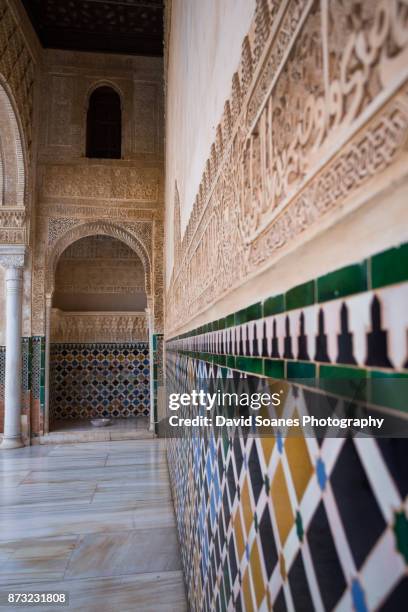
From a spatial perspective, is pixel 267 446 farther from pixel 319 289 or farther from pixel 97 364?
pixel 97 364

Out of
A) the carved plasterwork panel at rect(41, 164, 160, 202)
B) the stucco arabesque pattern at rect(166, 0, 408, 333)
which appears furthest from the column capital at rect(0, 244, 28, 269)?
the stucco arabesque pattern at rect(166, 0, 408, 333)

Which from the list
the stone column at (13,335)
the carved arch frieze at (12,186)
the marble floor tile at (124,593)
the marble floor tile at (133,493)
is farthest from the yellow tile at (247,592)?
the carved arch frieze at (12,186)

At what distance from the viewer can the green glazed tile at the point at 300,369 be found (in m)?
0.21

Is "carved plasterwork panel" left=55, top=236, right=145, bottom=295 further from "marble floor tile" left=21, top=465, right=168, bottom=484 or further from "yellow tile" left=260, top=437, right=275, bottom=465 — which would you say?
"yellow tile" left=260, top=437, right=275, bottom=465

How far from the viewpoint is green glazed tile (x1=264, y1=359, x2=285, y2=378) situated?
263 mm

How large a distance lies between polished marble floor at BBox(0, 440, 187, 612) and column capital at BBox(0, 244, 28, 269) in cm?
143

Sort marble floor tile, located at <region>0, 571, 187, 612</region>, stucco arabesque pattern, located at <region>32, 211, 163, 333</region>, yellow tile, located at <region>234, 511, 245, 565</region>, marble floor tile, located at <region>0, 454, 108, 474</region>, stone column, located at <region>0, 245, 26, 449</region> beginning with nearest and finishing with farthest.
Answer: yellow tile, located at <region>234, 511, 245, 565</region>
marble floor tile, located at <region>0, 571, 187, 612</region>
marble floor tile, located at <region>0, 454, 108, 474</region>
stone column, located at <region>0, 245, 26, 449</region>
stucco arabesque pattern, located at <region>32, 211, 163, 333</region>

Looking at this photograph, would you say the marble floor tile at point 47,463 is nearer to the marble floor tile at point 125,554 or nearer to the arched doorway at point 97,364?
the marble floor tile at point 125,554

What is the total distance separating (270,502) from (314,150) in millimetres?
235

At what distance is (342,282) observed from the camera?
18 centimetres

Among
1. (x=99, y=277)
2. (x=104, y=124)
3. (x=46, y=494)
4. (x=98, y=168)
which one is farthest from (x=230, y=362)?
(x=99, y=277)

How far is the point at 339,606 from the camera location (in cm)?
19

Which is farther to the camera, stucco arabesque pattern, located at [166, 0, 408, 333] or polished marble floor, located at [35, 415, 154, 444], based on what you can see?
polished marble floor, located at [35, 415, 154, 444]

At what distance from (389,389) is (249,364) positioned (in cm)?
20
